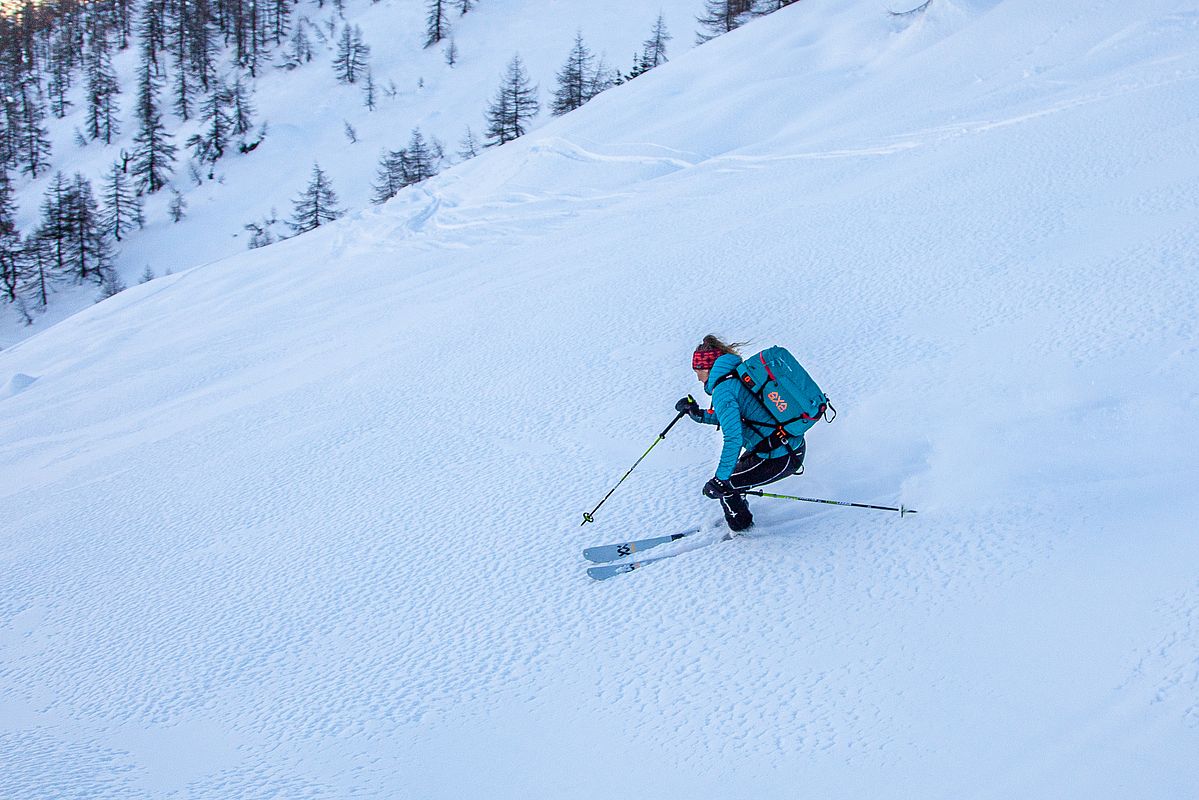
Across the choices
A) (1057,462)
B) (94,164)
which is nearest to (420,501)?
(1057,462)

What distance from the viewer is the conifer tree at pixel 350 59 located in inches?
2449

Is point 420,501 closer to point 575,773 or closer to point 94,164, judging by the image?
point 575,773

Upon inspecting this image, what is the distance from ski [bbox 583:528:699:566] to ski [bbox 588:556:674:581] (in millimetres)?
85

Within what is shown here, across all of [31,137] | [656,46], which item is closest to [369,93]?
[656,46]

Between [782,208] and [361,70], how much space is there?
6074 centimetres

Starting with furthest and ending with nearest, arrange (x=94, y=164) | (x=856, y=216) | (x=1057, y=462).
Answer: (x=94, y=164) → (x=856, y=216) → (x=1057, y=462)

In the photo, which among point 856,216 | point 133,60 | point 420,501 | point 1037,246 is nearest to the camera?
point 420,501

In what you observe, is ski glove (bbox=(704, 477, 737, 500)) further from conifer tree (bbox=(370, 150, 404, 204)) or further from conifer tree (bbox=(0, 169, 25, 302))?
conifer tree (bbox=(0, 169, 25, 302))

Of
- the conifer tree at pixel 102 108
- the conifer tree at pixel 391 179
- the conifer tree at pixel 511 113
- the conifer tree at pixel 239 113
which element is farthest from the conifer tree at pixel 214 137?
the conifer tree at pixel 511 113

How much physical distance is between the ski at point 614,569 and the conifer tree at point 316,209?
43969mm

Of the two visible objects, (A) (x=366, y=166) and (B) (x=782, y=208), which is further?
(A) (x=366, y=166)

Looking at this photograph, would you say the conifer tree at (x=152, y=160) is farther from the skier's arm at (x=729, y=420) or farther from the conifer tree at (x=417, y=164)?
the skier's arm at (x=729, y=420)

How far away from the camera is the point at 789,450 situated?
16.0ft

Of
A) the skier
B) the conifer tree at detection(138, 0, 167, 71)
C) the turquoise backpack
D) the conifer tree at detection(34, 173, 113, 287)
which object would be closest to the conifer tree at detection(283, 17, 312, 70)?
the conifer tree at detection(138, 0, 167, 71)
